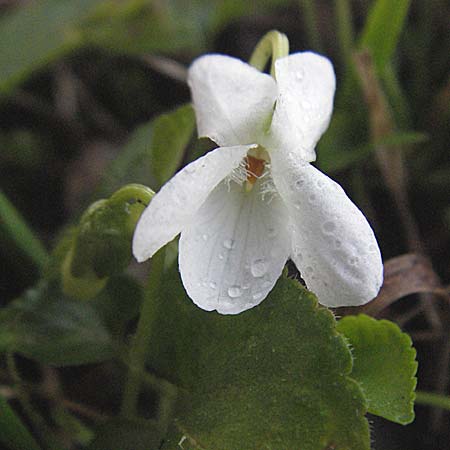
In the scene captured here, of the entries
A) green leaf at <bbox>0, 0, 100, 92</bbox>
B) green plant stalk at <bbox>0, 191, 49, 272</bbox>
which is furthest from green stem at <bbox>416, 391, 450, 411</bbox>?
green leaf at <bbox>0, 0, 100, 92</bbox>

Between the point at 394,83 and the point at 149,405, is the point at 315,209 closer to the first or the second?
the point at 149,405

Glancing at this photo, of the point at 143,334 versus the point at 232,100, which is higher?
the point at 232,100

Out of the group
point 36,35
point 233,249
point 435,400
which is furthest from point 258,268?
point 36,35

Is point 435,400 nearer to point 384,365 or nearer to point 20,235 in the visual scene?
point 384,365

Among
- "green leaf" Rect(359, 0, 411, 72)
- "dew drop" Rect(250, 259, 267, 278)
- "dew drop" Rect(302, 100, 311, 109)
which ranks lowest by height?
"green leaf" Rect(359, 0, 411, 72)

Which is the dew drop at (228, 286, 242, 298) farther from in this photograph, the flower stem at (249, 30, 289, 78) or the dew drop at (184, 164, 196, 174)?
the flower stem at (249, 30, 289, 78)

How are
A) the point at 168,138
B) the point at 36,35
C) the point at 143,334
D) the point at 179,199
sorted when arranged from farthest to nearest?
the point at 36,35 → the point at 168,138 → the point at 143,334 → the point at 179,199

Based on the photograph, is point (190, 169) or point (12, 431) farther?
point (12, 431)
